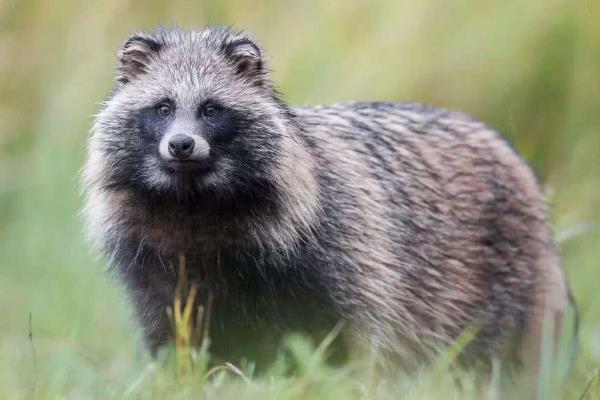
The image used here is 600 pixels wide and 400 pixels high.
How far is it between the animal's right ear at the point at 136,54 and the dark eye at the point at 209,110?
1.54 feet

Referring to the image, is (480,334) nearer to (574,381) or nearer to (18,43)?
(574,381)

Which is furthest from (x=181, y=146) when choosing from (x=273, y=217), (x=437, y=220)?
(x=437, y=220)

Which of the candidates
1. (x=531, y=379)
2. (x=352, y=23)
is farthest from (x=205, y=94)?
(x=352, y=23)

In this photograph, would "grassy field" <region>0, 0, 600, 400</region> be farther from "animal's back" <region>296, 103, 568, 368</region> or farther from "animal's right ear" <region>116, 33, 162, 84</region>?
"animal's right ear" <region>116, 33, 162, 84</region>

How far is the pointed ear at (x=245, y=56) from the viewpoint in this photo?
6.51m

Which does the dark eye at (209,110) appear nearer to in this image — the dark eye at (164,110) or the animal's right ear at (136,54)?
the dark eye at (164,110)

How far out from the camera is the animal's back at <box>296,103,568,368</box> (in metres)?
6.79

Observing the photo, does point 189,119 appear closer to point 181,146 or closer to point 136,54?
point 181,146

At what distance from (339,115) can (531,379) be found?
71.2 inches

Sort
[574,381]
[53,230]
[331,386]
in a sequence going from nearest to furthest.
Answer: [331,386], [574,381], [53,230]

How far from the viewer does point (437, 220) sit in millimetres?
7250

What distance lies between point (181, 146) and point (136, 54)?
0.90m

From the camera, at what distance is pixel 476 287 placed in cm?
734

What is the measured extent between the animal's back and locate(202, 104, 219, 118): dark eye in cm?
63
